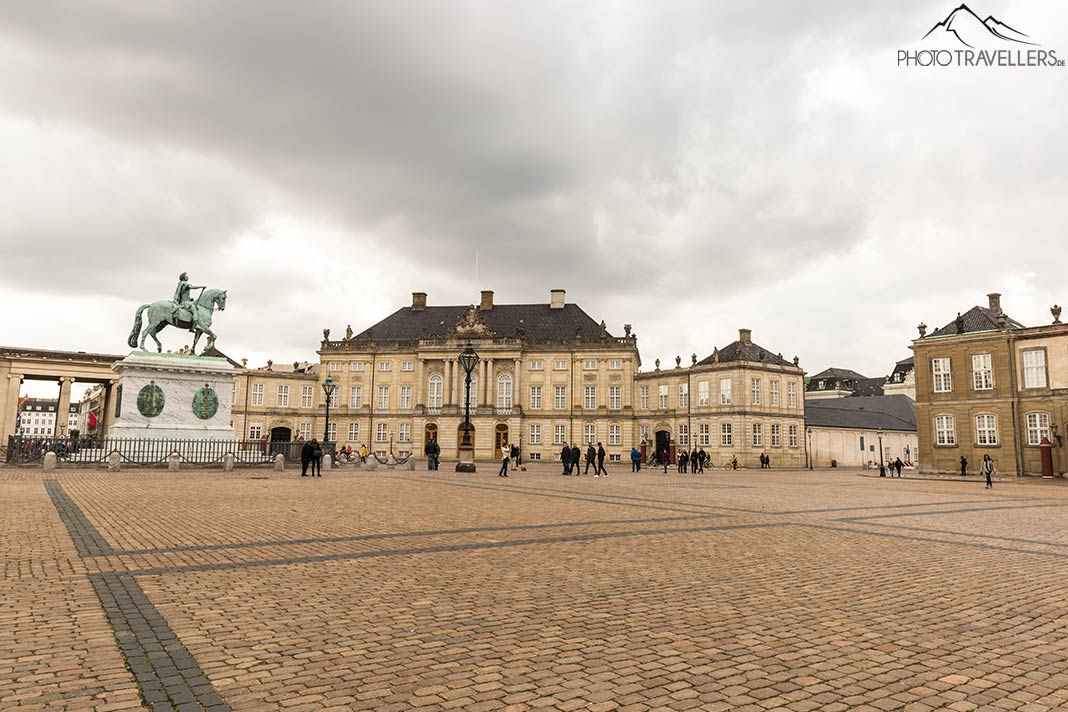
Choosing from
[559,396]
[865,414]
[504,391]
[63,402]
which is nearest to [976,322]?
[865,414]

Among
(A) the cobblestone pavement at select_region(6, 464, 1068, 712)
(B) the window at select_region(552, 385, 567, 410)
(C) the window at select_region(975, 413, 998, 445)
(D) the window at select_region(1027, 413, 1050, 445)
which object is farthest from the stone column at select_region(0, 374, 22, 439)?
(D) the window at select_region(1027, 413, 1050, 445)

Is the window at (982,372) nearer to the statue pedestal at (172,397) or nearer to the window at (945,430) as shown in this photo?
the window at (945,430)

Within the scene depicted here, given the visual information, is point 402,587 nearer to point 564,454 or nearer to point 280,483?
point 280,483

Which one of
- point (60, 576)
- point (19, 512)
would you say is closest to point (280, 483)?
point (19, 512)

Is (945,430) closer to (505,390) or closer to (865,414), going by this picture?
(865,414)

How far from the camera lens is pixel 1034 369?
39594 millimetres

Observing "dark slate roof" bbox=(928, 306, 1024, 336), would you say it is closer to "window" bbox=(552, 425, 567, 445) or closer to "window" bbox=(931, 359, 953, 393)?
"window" bbox=(931, 359, 953, 393)

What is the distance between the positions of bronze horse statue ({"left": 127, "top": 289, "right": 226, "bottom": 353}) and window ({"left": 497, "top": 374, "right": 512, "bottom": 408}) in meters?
40.2

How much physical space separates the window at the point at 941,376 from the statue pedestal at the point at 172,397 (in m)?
42.8

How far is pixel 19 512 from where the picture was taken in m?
13.0

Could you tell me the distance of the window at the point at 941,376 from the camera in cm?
4369

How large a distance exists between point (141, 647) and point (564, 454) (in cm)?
3189

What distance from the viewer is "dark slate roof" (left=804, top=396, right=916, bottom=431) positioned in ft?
224

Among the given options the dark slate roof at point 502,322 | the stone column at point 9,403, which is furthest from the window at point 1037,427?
the stone column at point 9,403
